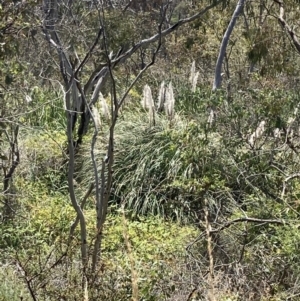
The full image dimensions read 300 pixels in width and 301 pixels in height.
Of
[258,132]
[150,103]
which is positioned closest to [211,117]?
[258,132]

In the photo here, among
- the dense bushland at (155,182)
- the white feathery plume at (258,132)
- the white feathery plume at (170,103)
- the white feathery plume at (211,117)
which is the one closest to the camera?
the dense bushland at (155,182)

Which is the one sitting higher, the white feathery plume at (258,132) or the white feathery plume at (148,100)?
the white feathery plume at (148,100)

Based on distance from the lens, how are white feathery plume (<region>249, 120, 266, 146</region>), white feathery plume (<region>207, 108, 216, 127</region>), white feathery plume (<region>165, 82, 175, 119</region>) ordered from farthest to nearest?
white feathery plume (<region>165, 82, 175, 119</region>), white feathery plume (<region>207, 108, 216, 127</region>), white feathery plume (<region>249, 120, 266, 146</region>)

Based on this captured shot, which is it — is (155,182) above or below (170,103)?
below

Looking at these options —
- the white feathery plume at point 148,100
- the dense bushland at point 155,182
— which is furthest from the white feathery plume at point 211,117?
the white feathery plume at point 148,100

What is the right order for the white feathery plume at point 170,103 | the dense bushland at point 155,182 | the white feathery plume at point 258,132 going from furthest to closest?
the white feathery plume at point 170,103
the white feathery plume at point 258,132
the dense bushland at point 155,182

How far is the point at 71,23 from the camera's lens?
8.39m

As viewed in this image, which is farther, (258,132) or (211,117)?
(211,117)

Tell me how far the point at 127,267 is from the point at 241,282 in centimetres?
86

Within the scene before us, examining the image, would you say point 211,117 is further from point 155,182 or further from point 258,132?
point 155,182

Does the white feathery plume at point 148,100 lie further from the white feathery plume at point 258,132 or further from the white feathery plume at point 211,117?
the white feathery plume at point 258,132

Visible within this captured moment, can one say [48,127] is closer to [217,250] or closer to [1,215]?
[1,215]

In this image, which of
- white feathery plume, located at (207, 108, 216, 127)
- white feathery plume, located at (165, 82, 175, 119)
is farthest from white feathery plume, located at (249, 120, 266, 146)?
white feathery plume, located at (165, 82, 175, 119)

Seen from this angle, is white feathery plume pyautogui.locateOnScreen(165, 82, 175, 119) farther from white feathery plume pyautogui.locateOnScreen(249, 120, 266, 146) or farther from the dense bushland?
white feathery plume pyautogui.locateOnScreen(249, 120, 266, 146)
